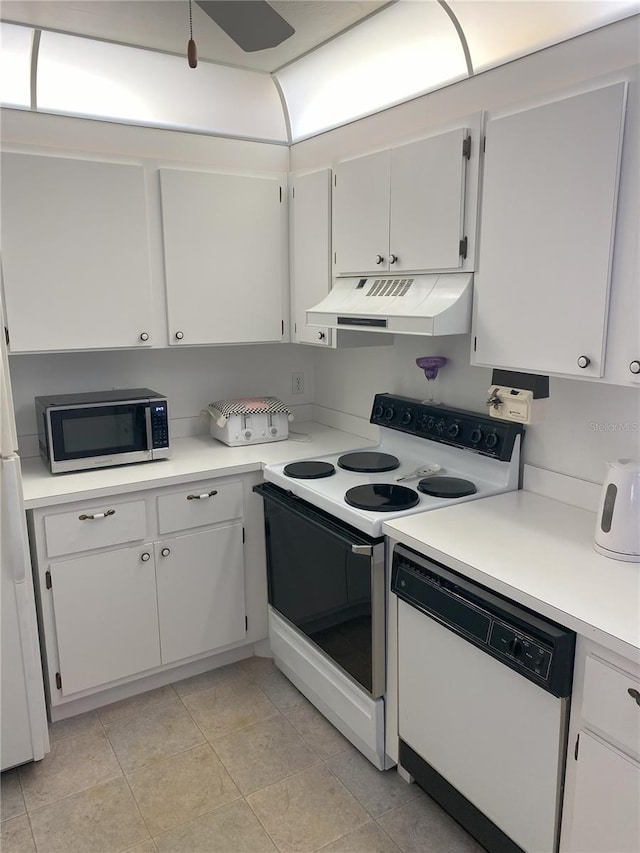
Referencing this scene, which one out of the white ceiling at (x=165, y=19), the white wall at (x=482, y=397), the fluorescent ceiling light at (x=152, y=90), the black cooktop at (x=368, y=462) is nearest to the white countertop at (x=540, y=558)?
the white wall at (x=482, y=397)

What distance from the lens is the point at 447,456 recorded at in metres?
2.45

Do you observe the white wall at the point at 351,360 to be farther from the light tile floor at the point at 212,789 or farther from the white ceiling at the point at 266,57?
the light tile floor at the point at 212,789

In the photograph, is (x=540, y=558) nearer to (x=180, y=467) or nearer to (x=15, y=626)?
(x=180, y=467)

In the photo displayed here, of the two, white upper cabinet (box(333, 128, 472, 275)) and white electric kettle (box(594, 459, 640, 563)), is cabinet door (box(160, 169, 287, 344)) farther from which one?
white electric kettle (box(594, 459, 640, 563))

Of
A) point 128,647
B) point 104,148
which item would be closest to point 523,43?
point 104,148

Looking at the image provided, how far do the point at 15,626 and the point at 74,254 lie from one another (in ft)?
4.47

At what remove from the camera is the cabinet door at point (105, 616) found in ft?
7.68

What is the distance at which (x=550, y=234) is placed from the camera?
1737 mm

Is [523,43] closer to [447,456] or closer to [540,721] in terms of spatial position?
[447,456]

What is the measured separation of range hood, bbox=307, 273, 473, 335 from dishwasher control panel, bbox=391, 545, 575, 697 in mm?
711

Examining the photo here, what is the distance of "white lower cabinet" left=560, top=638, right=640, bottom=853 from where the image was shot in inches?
52.4

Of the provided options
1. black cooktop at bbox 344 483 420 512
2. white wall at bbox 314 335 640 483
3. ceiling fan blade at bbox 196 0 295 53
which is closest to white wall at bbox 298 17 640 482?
white wall at bbox 314 335 640 483

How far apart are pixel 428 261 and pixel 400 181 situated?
0.33 meters

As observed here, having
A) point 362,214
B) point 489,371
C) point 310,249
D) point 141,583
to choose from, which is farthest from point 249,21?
point 141,583
